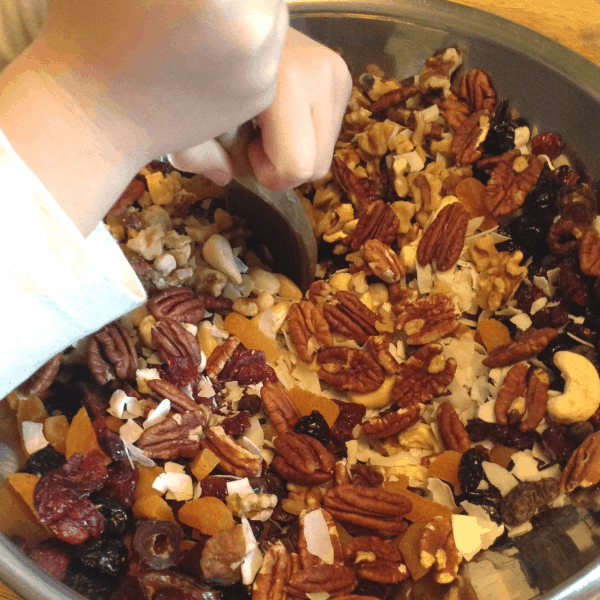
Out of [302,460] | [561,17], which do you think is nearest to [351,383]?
[302,460]

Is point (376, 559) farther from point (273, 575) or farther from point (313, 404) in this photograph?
point (313, 404)

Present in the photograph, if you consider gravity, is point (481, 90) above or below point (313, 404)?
above

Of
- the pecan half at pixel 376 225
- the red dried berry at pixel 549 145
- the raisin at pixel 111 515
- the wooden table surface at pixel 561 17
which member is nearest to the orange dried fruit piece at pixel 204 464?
the raisin at pixel 111 515

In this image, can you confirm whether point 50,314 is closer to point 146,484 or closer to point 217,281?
point 146,484

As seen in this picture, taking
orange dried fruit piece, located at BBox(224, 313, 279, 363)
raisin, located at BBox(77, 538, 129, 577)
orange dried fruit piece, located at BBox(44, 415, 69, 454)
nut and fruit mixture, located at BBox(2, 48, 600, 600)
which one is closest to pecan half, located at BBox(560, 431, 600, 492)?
nut and fruit mixture, located at BBox(2, 48, 600, 600)

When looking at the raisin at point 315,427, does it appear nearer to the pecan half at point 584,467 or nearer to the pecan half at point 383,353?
the pecan half at point 383,353
